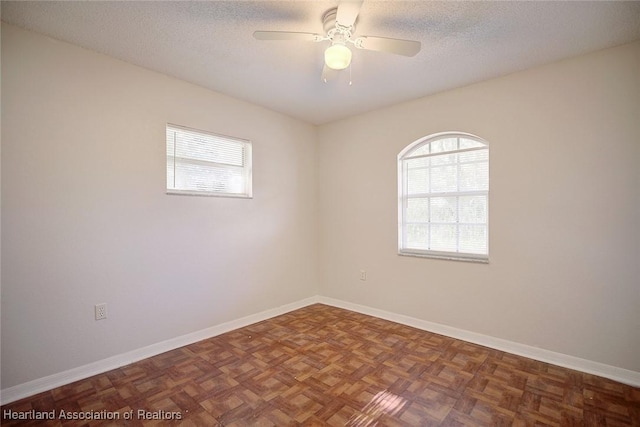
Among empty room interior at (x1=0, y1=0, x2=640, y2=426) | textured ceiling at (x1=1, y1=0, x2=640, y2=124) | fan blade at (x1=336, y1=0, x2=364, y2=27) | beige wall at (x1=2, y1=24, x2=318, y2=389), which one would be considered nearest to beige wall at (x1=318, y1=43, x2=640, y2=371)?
empty room interior at (x1=0, y1=0, x2=640, y2=426)

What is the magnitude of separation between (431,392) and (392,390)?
264 millimetres

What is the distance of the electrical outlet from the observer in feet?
7.60

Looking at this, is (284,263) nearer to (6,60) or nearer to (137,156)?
(137,156)

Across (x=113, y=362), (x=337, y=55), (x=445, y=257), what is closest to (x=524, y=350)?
(x=445, y=257)

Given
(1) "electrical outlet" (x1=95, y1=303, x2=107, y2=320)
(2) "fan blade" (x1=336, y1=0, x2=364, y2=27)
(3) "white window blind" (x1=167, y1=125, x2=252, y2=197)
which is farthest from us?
(3) "white window blind" (x1=167, y1=125, x2=252, y2=197)

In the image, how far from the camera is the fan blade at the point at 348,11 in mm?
1521

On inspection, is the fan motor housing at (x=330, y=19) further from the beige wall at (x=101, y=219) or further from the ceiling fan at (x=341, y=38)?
the beige wall at (x=101, y=219)

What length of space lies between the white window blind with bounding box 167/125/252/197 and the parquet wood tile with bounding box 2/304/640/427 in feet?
5.08

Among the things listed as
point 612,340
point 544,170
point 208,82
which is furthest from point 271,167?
point 612,340

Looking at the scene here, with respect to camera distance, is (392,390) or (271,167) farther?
(271,167)

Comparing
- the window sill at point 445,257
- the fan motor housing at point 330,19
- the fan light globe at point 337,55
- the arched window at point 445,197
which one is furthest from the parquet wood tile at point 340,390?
the fan motor housing at point 330,19

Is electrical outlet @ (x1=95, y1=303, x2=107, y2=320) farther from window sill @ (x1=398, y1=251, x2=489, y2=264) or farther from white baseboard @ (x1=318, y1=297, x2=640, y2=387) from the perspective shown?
window sill @ (x1=398, y1=251, x2=489, y2=264)

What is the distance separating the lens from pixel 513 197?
2.66 metres

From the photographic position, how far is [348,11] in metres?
1.59
